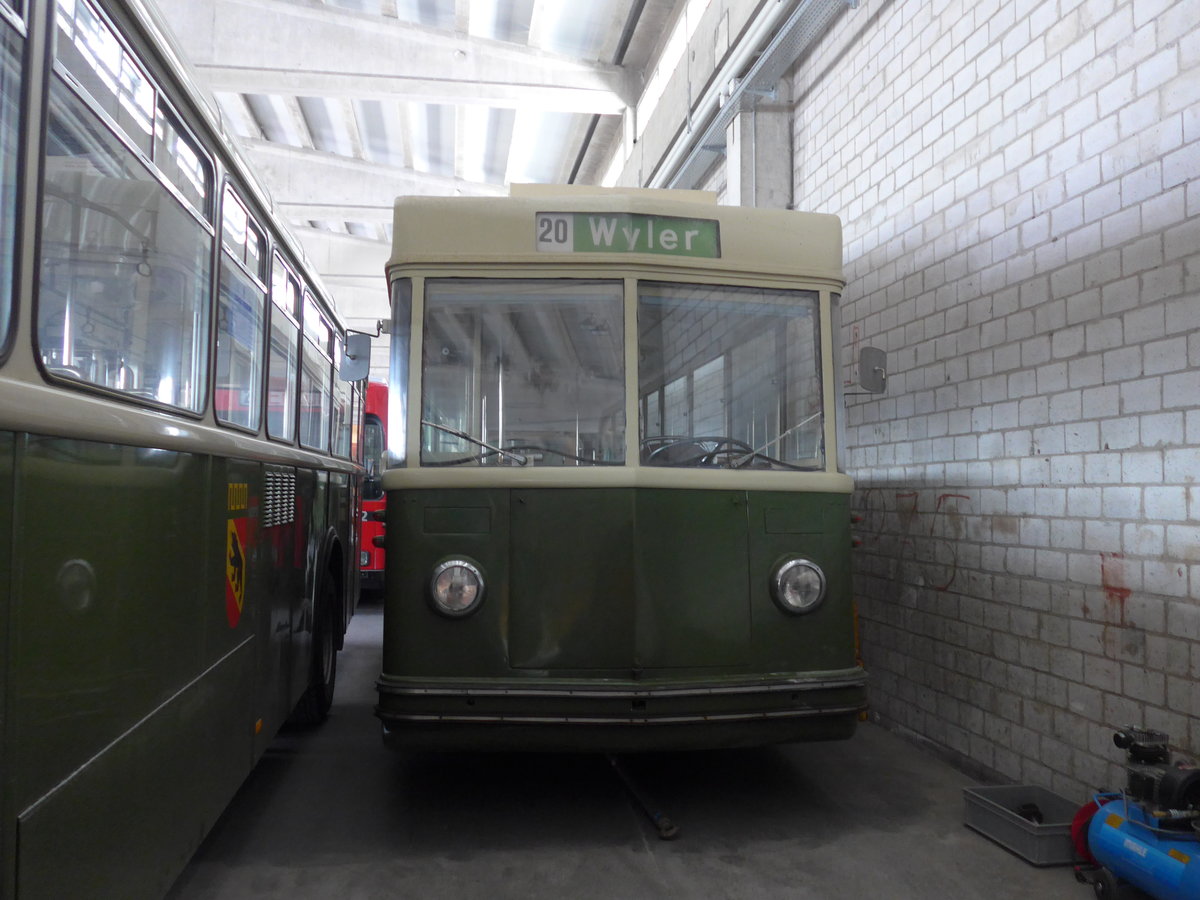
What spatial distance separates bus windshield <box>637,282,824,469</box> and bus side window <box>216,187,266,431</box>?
5.29 feet

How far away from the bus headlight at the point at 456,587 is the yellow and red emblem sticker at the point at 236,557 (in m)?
0.79

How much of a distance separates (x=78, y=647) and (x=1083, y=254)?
413cm

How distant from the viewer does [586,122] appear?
12.4 metres

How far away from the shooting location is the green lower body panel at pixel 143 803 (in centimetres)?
181

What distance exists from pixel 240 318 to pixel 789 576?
250 centimetres

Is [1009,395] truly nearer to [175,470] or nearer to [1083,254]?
[1083,254]

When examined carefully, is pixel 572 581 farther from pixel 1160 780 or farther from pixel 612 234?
pixel 1160 780

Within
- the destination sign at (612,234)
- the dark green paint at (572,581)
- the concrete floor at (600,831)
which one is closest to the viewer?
the concrete floor at (600,831)

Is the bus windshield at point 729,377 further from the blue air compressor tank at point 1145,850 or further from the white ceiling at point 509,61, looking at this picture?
the white ceiling at point 509,61

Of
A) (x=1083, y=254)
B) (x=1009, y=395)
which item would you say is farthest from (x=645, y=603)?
(x=1083, y=254)

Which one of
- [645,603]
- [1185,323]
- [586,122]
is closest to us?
[1185,323]

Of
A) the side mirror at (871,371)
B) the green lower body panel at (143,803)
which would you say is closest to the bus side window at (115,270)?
the green lower body panel at (143,803)

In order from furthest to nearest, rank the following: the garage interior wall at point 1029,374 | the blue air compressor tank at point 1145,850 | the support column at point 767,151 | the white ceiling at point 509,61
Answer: the white ceiling at point 509,61
the support column at point 767,151
the garage interior wall at point 1029,374
the blue air compressor tank at point 1145,850

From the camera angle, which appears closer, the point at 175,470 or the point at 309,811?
the point at 175,470
